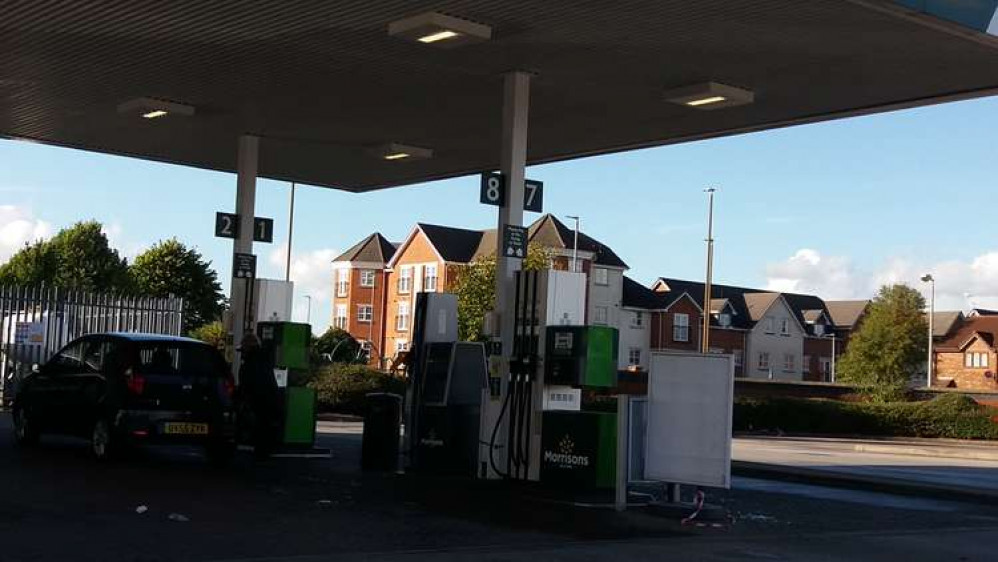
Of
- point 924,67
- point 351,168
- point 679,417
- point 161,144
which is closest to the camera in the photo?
point 679,417

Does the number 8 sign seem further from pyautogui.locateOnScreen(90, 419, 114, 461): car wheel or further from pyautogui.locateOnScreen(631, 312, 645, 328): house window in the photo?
pyautogui.locateOnScreen(631, 312, 645, 328): house window

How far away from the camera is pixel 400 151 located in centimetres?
2238

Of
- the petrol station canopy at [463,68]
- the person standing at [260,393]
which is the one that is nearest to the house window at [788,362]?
the petrol station canopy at [463,68]

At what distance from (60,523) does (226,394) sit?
5.81 m

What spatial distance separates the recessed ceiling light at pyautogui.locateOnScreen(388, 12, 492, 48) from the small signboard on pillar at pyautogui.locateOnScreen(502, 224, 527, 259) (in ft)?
8.59

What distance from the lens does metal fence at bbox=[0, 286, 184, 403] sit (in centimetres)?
2648

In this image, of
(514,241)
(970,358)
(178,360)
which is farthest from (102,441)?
(970,358)

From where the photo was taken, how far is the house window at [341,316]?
9392cm

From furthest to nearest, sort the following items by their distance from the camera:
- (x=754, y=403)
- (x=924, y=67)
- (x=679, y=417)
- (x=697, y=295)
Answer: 1. (x=697, y=295)
2. (x=754, y=403)
3. (x=924, y=67)
4. (x=679, y=417)

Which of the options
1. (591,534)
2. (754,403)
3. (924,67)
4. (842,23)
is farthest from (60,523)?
(754,403)

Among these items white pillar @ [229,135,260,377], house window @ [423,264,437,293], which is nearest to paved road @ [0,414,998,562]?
white pillar @ [229,135,260,377]

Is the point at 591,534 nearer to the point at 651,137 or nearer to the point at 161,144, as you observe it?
the point at 651,137

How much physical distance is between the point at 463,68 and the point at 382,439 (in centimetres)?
479

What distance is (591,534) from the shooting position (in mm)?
11266
